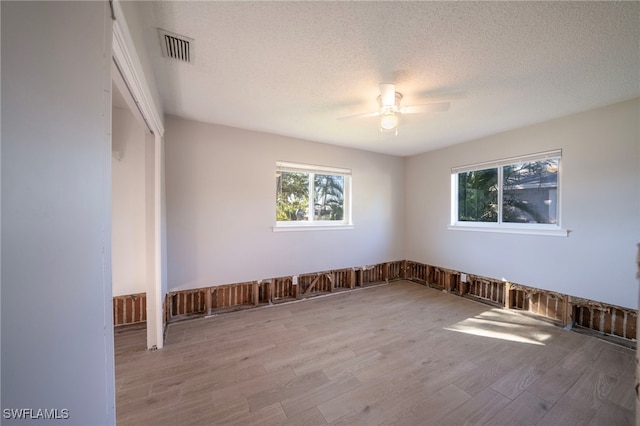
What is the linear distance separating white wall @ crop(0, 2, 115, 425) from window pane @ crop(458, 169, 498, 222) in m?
4.27

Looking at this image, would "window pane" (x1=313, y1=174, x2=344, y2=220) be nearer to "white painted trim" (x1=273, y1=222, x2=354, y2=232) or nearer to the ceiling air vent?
"white painted trim" (x1=273, y1=222, x2=354, y2=232)

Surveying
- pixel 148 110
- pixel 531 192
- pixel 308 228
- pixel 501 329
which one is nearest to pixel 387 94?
pixel 148 110

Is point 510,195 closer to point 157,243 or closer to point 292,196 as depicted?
point 292,196

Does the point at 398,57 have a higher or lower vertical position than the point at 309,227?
higher

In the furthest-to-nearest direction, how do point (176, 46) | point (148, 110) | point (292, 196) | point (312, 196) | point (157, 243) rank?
1. point (312, 196)
2. point (292, 196)
3. point (157, 243)
4. point (148, 110)
5. point (176, 46)

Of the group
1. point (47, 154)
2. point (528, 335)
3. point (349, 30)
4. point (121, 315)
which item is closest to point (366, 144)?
point (349, 30)

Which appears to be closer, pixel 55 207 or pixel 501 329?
pixel 55 207

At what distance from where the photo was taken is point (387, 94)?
1.96 metres

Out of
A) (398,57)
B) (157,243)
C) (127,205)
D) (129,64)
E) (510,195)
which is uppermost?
(398,57)

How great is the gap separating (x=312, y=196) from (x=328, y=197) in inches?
12.7

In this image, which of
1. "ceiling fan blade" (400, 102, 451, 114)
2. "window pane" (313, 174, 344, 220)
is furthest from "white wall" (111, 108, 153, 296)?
"ceiling fan blade" (400, 102, 451, 114)

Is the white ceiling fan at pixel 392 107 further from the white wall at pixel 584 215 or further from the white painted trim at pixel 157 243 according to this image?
the white painted trim at pixel 157 243

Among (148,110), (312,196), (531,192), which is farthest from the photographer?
(312,196)

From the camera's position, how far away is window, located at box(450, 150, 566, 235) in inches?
114
